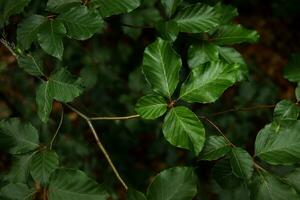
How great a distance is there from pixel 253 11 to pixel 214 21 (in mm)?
3596

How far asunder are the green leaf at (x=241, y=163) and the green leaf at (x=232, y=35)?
1.14ft

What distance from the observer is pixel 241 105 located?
2.17 metres

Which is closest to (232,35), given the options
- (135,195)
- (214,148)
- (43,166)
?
(214,148)

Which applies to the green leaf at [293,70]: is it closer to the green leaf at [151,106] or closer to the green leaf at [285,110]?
the green leaf at [285,110]

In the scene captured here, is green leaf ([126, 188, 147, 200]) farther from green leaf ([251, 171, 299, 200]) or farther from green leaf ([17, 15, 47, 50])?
green leaf ([17, 15, 47, 50])

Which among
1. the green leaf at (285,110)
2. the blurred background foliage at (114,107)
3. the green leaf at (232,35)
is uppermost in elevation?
the green leaf at (232,35)

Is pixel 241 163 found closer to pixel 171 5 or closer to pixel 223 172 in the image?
pixel 223 172

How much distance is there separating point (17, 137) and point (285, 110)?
806 millimetres

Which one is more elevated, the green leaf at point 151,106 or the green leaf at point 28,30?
the green leaf at point 28,30

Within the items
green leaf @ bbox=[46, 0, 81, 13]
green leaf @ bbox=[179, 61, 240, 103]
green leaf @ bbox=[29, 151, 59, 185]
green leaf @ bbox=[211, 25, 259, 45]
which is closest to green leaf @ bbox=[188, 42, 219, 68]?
green leaf @ bbox=[211, 25, 259, 45]

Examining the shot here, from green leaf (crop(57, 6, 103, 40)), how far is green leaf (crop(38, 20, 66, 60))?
0.08ft

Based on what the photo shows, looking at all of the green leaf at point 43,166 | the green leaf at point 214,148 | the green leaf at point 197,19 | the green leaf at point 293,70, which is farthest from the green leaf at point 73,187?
the green leaf at point 293,70

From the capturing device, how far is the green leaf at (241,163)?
1.01 m

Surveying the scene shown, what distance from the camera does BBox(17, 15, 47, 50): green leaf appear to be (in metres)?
1.06
